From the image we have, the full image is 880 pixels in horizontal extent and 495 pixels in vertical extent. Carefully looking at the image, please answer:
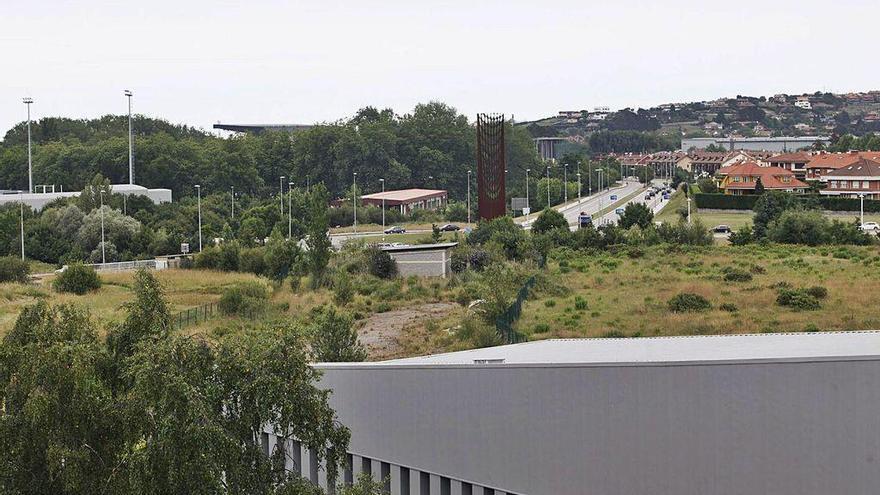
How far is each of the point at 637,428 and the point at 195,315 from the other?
28700 mm

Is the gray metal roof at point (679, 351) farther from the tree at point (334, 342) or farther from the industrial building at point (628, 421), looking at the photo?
the tree at point (334, 342)

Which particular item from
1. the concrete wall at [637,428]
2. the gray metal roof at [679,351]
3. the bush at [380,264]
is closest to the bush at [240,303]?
the bush at [380,264]

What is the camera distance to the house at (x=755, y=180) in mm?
103125

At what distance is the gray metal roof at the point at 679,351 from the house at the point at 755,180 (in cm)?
7815

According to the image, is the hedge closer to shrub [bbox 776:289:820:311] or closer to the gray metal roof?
shrub [bbox 776:289:820:311]

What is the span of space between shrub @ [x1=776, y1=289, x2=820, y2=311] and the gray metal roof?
17.3 m

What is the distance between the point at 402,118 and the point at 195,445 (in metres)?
131

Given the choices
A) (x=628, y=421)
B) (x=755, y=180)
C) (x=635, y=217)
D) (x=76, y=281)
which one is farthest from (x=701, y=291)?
(x=755, y=180)

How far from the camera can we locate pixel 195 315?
149 ft

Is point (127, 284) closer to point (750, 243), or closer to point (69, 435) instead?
point (750, 243)

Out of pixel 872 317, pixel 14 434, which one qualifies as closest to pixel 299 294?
pixel 872 317

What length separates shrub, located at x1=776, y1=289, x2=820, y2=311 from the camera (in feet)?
138

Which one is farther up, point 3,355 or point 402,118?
point 402,118

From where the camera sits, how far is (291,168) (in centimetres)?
12725
